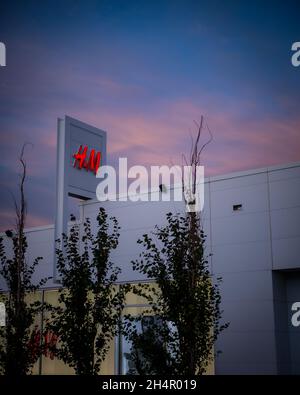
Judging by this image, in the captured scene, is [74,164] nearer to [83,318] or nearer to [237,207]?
[237,207]

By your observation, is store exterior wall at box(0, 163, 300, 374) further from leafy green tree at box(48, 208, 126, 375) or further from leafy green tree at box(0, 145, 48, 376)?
leafy green tree at box(0, 145, 48, 376)

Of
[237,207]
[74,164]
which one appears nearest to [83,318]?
[237,207]

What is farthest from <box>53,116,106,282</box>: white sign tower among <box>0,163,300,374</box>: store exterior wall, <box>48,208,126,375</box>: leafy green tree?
<box>48,208,126,375</box>: leafy green tree

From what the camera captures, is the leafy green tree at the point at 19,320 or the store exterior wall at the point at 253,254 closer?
the leafy green tree at the point at 19,320

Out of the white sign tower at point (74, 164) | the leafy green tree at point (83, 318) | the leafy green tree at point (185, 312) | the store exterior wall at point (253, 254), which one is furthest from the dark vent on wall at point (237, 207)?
the white sign tower at point (74, 164)

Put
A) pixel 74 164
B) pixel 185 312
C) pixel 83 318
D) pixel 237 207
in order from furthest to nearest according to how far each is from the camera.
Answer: pixel 74 164
pixel 237 207
pixel 83 318
pixel 185 312

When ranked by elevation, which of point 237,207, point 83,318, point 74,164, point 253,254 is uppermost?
point 74,164

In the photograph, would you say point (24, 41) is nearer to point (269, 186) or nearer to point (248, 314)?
point (269, 186)

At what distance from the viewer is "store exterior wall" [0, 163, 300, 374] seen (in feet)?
62.9

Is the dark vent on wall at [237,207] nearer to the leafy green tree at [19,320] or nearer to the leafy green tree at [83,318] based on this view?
the leafy green tree at [83,318]

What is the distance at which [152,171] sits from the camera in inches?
908

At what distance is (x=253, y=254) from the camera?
19.8 m

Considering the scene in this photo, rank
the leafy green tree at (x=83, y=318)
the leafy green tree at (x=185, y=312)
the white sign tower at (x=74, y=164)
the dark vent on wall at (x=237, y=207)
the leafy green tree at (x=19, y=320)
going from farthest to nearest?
Answer: the white sign tower at (x=74, y=164) → the dark vent on wall at (x=237, y=207) → the leafy green tree at (x=19, y=320) → the leafy green tree at (x=83, y=318) → the leafy green tree at (x=185, y=312)

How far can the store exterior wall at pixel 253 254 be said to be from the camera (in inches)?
755
